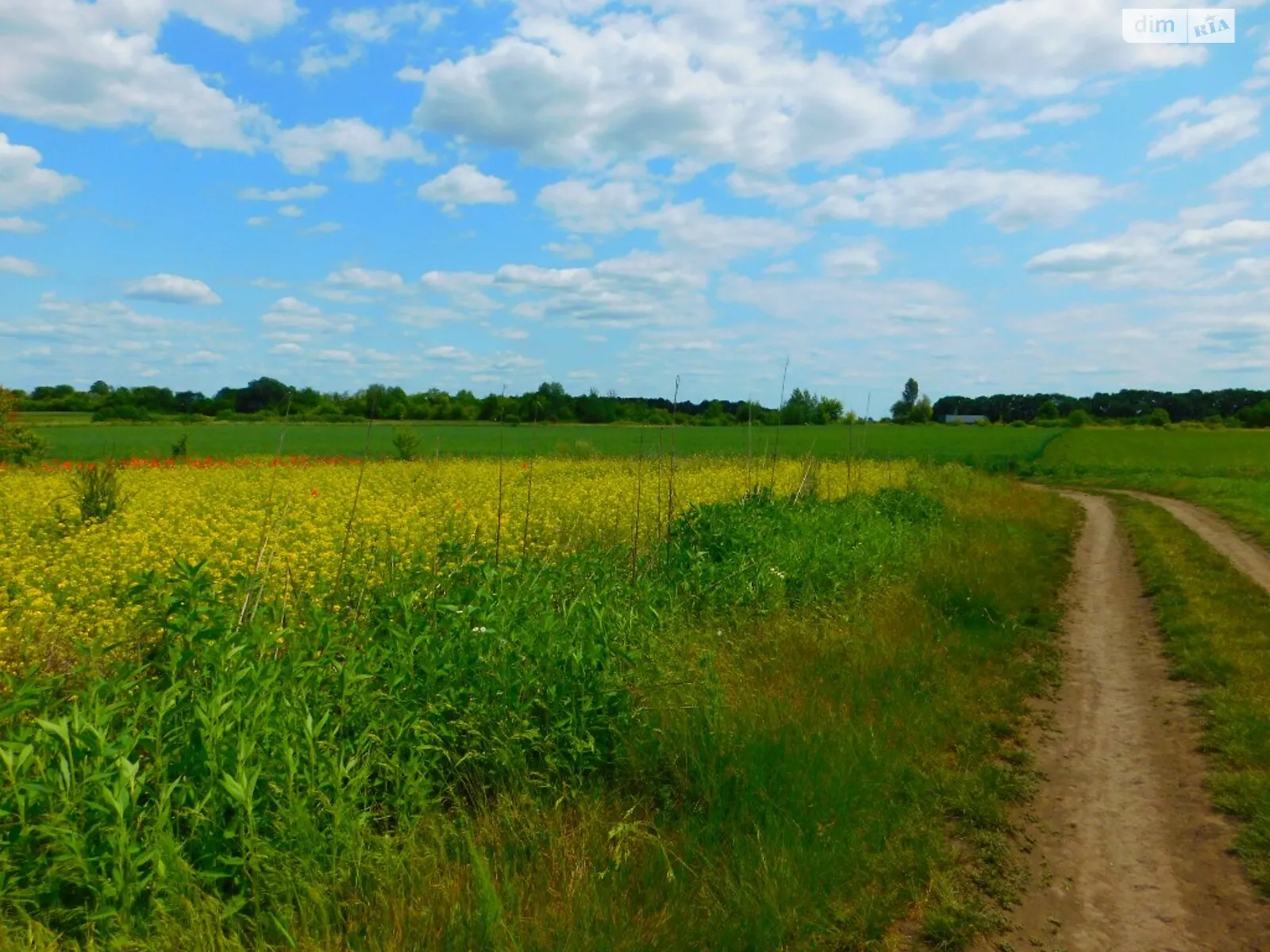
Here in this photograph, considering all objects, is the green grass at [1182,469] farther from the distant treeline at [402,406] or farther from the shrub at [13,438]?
the shrub at [13,438]

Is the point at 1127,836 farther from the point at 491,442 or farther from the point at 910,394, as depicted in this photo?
the point at 910,394

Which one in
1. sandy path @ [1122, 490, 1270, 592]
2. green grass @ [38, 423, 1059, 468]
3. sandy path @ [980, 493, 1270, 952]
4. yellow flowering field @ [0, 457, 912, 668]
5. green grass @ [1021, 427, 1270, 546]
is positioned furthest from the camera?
green grass @ [38, 423, 1059, 468]

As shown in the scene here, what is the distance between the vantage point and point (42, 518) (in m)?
11.1

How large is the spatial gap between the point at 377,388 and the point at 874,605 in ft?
16.4

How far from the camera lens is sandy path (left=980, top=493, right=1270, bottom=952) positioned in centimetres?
335

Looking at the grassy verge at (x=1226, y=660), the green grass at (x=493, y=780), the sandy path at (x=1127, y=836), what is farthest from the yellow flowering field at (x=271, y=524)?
the grassy verge at (x=1226, y=660)

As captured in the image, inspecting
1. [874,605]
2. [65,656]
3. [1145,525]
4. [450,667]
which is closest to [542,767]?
[450,667]

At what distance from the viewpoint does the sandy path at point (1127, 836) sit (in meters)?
3.35

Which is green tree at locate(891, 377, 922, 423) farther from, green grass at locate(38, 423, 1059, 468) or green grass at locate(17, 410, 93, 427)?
green grass at locate(17, 410, 93, 427)

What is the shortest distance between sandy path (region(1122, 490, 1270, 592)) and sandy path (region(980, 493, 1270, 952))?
5.05 m

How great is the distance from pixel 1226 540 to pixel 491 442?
29740 millimetres

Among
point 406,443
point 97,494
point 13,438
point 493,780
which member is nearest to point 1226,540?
point 493,780

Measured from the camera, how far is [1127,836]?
4121 millimetres

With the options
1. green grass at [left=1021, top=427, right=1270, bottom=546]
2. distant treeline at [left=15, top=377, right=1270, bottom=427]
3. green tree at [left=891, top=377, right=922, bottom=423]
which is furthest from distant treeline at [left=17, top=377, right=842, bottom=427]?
green tree at [left=891, top=377, right=922, bottom=423]
